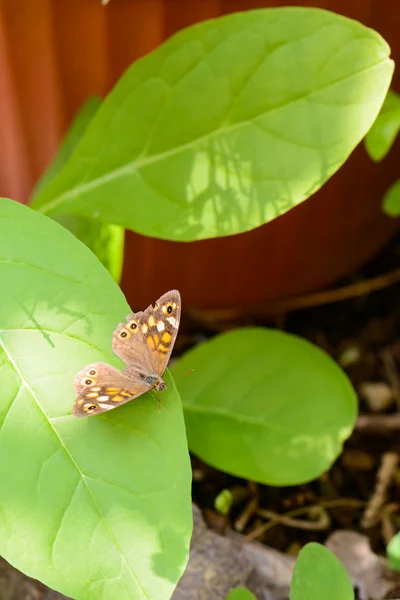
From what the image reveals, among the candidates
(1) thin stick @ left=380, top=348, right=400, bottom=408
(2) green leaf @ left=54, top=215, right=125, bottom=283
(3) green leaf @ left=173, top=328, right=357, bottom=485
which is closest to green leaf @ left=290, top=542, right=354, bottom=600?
(3) green leaf @ left=173, top=328, right=357, bottom=485

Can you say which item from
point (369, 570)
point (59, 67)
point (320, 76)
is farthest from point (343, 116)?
point (369, 570)

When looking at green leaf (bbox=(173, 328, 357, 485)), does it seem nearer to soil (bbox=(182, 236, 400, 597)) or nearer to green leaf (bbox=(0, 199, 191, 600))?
soil (bbox=(182, 236, 400, 597))

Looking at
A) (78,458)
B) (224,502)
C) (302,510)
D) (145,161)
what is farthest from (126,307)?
(302,510)

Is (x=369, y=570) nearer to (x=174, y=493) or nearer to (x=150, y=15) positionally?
(x=174, y=493)

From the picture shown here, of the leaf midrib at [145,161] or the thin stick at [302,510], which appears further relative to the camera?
the thin stick at [302,510]

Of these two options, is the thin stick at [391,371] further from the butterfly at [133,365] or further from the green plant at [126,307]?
the butterfly at [133,365]

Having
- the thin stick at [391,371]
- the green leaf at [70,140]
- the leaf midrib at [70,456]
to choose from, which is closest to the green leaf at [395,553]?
the leaf midrib at [70,456]

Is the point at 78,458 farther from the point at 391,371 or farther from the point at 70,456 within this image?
the point at 391,371
